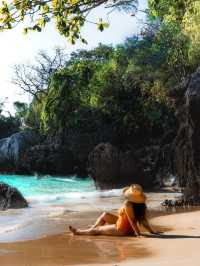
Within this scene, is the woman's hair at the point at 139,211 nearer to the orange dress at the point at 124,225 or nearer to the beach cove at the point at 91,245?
the orange dress at the point at 124,225

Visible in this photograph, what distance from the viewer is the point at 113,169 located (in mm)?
29469

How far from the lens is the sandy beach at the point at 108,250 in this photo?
7.19 m

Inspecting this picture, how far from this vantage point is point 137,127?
3403cm

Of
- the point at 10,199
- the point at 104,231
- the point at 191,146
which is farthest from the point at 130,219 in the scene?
the point at 10,199

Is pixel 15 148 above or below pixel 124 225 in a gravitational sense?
above

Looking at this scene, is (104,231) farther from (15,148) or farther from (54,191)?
(15,148)

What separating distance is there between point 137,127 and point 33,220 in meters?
21.1

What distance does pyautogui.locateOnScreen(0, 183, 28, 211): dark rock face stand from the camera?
17.7m

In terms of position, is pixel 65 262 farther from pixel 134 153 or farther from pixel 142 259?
pixel 134 153

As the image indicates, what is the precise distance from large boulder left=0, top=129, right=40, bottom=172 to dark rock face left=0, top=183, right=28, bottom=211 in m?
29.9

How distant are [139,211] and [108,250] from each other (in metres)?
1.74

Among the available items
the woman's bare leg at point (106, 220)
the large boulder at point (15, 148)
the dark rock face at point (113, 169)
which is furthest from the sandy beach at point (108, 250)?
the large boulder at point (15, 148)

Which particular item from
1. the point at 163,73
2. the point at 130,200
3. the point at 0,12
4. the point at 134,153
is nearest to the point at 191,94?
the point at 130,200

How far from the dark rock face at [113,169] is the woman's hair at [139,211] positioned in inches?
754
